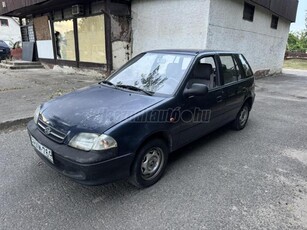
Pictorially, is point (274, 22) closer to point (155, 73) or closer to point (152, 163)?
point (155, 73)

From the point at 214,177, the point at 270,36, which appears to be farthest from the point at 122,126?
the point at 270,36

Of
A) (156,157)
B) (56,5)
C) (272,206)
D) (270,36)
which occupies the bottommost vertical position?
(272,206)

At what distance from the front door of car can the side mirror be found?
50 millimetres

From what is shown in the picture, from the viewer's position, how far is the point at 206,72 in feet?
12.1

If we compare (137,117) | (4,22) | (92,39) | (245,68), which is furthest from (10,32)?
(137,117)

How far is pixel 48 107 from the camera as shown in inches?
115

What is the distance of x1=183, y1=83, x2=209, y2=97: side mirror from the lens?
301cm

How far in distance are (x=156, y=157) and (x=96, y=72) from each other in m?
8.63

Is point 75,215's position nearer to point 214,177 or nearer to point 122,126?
point 122,126

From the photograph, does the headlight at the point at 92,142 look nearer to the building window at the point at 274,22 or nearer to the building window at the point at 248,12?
the building window at the point at 248,12

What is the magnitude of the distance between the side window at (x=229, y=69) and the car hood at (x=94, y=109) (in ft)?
5.38

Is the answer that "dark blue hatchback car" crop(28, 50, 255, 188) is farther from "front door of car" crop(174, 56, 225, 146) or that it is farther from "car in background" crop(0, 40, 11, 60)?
"car in background" crop(0, 40, 11, 60)

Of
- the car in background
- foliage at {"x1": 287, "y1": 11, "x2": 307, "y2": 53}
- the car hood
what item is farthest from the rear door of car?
foliage at {"x1": 287, "y1": 11, "x2": 307, "y2": 53}

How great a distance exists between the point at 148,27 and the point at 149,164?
780cm
